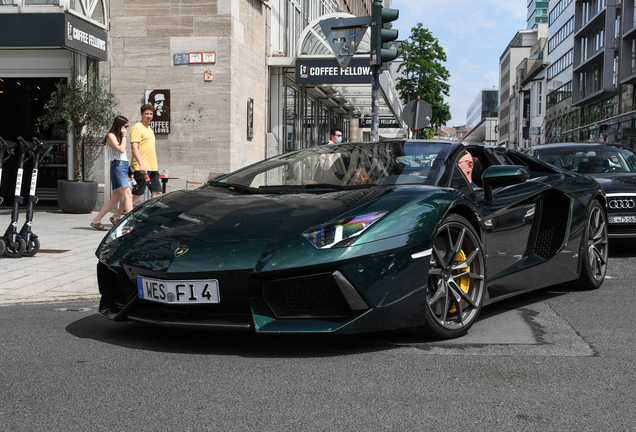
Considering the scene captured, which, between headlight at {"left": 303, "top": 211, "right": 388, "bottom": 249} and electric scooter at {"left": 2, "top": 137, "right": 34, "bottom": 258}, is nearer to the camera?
headlight at {"left": 303, "top": 211, "right": 388, "bottom": 249}

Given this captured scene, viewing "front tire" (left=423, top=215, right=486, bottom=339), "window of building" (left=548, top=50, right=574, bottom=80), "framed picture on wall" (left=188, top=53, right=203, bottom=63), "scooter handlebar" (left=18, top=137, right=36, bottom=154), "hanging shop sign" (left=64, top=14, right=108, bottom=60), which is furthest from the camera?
"window of building" (left=548, top=50, right=574, bottom=80)

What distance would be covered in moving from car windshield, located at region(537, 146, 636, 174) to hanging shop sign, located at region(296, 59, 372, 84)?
23.7ft

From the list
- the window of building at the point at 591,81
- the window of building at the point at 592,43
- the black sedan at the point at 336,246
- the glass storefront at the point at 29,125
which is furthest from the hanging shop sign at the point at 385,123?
the black sedan at the point at 336,246

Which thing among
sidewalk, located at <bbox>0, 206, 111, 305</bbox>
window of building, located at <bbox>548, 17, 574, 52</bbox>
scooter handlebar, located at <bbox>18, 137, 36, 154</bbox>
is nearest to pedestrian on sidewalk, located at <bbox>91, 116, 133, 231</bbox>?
sidewalk, located at <bbox>0, 206, 111, 305</bbox>

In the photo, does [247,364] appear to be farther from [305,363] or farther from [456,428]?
[456,428]

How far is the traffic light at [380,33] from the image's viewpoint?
33.8 ft

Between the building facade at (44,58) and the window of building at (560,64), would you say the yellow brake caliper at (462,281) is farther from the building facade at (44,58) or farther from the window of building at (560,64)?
the window of building at (560,64)

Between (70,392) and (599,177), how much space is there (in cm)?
713

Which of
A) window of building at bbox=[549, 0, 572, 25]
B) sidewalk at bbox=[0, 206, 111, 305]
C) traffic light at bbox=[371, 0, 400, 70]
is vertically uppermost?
window of building at bbox=[549, 0, 572, 25]

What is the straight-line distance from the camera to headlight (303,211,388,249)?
3.53 metres

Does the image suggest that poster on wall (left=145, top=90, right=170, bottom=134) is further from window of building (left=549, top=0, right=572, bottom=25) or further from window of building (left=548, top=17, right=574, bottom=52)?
window of building (left=549, top=0, right=572, bottom=25)

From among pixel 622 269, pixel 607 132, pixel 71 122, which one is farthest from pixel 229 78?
pixel 607 132

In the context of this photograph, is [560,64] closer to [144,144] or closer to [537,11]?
Result: [537,11]

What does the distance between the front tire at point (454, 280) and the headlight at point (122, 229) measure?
1.65 m
